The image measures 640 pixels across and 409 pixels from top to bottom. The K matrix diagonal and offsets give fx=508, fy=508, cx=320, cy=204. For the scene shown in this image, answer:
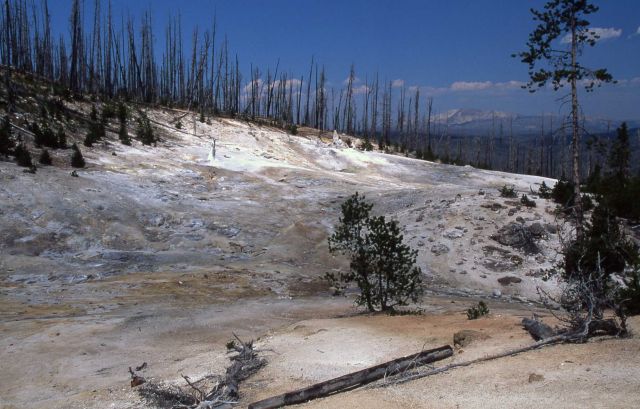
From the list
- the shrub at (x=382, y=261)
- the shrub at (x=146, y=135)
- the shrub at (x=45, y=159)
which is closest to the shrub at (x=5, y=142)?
the shrub at (x=45, y=159)

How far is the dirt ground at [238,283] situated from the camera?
19.0ft

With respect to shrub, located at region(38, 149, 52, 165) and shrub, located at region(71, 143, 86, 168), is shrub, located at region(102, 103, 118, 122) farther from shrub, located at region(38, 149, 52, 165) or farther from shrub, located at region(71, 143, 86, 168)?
shrub, located at region(38, 149, 52, 165)

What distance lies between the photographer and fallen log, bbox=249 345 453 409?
5.60 m

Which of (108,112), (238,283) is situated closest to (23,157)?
(108,112)

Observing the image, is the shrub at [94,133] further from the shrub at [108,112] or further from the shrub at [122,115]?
the shrub at [122,115]

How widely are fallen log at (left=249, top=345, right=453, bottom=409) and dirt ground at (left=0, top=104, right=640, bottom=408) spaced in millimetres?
197

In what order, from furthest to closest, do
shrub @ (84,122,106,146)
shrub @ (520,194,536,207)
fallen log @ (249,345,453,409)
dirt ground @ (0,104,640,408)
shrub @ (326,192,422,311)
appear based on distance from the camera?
shrub @ (84,122,106,146), shrub @ (520,194,536,207), shrub @ (326,192,422,311), dirt ground @ (0,104,640,408), fallen log @ (249,345,453,409)

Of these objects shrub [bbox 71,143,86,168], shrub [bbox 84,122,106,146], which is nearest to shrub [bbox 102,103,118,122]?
shrub [bbox 84,122,106,146]

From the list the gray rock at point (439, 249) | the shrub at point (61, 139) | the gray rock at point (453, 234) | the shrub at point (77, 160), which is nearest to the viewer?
the gray rock at point (439, 249)

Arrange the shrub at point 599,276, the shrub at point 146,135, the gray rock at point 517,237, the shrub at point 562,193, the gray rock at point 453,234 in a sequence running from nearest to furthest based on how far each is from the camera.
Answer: the shrub at point 599,276
the gray rock at point 517,237
the gray rock at point 453,234
the shrub at point 562,193
the shrub at point 146,135

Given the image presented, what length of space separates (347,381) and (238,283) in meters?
8.55

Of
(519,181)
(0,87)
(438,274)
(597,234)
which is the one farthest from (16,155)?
(519,181)

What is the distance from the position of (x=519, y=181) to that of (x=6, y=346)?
2506 cm

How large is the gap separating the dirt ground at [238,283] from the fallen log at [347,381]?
0.20 m
